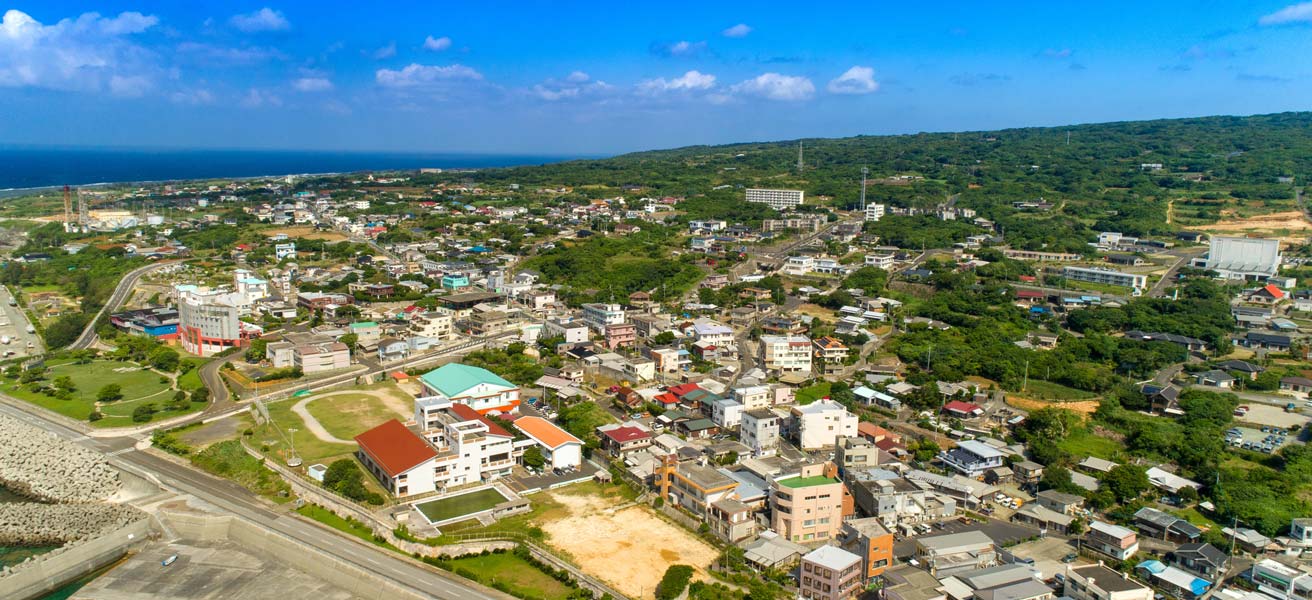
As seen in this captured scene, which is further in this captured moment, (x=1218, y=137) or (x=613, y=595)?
(x=1218, y=137)

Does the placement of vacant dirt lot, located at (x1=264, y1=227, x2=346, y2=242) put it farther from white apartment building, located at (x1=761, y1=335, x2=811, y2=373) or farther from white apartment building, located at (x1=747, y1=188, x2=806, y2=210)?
white apartment building, located at (x1=761, y1=335, x2=811, y2=373)

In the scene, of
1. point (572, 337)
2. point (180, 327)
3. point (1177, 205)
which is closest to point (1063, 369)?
point (572, 337)

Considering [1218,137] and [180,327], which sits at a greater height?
[1218,137]

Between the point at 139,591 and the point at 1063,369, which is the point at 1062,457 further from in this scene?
the point at 139,591

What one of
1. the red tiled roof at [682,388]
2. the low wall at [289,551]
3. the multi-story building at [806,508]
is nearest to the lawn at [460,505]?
the low wall at [289,551]

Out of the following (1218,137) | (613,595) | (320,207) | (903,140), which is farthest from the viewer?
(903,140)

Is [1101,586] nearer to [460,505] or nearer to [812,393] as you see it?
[812,393]

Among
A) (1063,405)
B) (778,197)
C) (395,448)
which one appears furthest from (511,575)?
(778,197)
